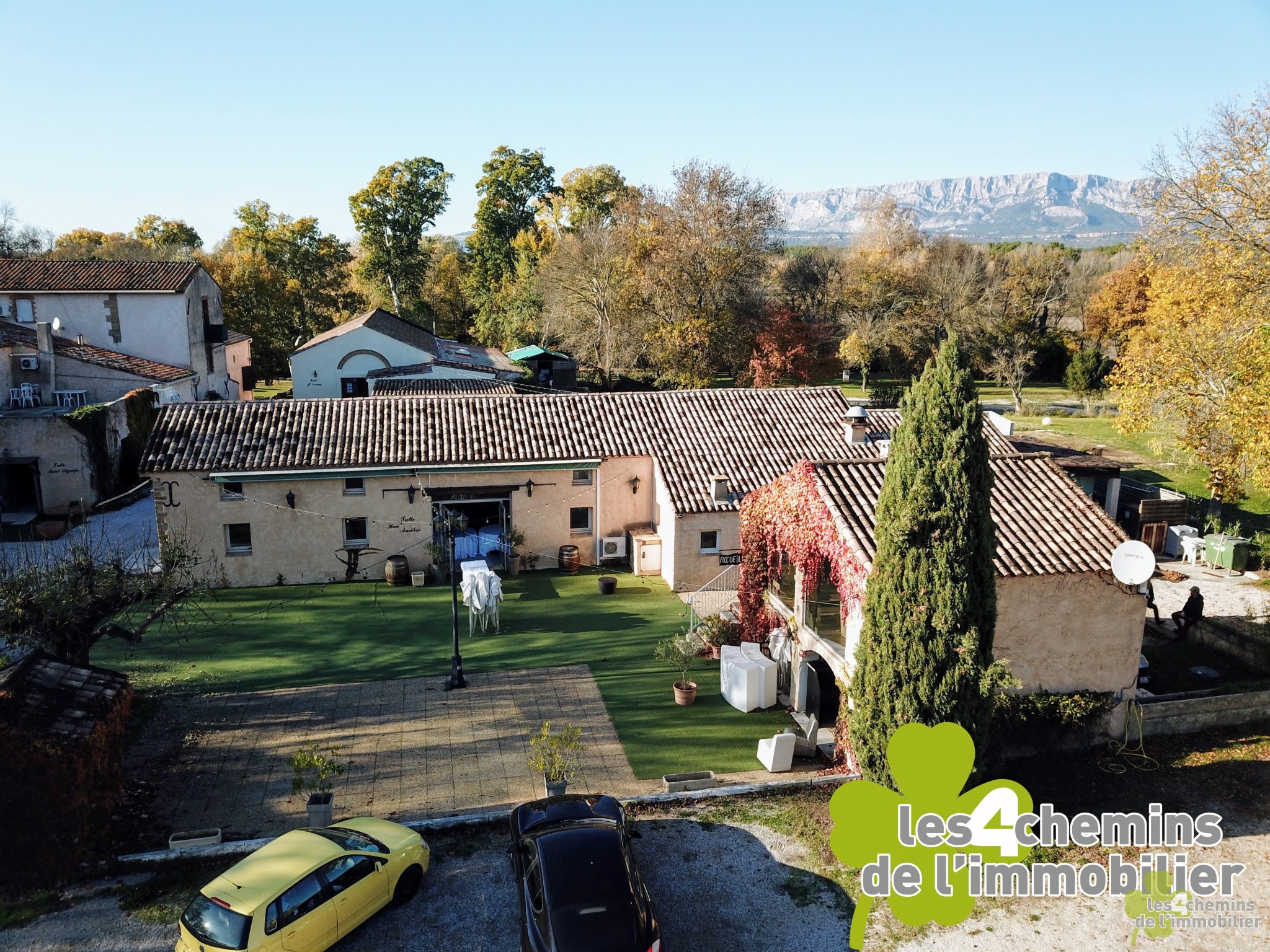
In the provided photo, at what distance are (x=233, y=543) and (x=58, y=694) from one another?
11434mm

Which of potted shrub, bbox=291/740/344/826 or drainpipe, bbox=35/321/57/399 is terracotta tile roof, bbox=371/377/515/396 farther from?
potted shrub, bbox=291/740/344/826

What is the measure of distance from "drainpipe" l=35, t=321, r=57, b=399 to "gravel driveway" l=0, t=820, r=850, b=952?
28308 mm

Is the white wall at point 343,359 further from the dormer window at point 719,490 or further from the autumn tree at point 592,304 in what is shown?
the dormer window at point 719,490

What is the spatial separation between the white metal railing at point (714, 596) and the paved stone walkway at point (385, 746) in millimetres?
3870

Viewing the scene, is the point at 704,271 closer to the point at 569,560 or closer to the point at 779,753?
the point at 569,560

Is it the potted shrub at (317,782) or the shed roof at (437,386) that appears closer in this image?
the potted shrub at (317,782)

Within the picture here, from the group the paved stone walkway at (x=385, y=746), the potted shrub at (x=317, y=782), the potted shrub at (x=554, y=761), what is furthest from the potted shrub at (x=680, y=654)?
the potted shrub at (x=317, y=782)

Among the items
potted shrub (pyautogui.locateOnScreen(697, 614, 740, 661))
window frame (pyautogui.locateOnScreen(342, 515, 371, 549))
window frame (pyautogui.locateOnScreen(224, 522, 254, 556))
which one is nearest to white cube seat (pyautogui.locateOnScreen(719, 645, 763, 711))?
potted shrub (pyautogui.locateOnScreen(697, 614, 740, 661))

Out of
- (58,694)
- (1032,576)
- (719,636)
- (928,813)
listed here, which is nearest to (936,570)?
(1032,576)

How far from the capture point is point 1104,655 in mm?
14938

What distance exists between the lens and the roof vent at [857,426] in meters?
25.7

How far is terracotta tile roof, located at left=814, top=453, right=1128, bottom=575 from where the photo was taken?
1460cm

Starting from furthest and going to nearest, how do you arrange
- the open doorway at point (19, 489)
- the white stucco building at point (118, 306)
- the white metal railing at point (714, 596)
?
1. the white stucco building at point (118, 306)
2. the open doorway at point (19, 489)
3. the white metal railing at point (714, 596)

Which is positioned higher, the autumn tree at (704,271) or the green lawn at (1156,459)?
the autumn tree at (704,271)
